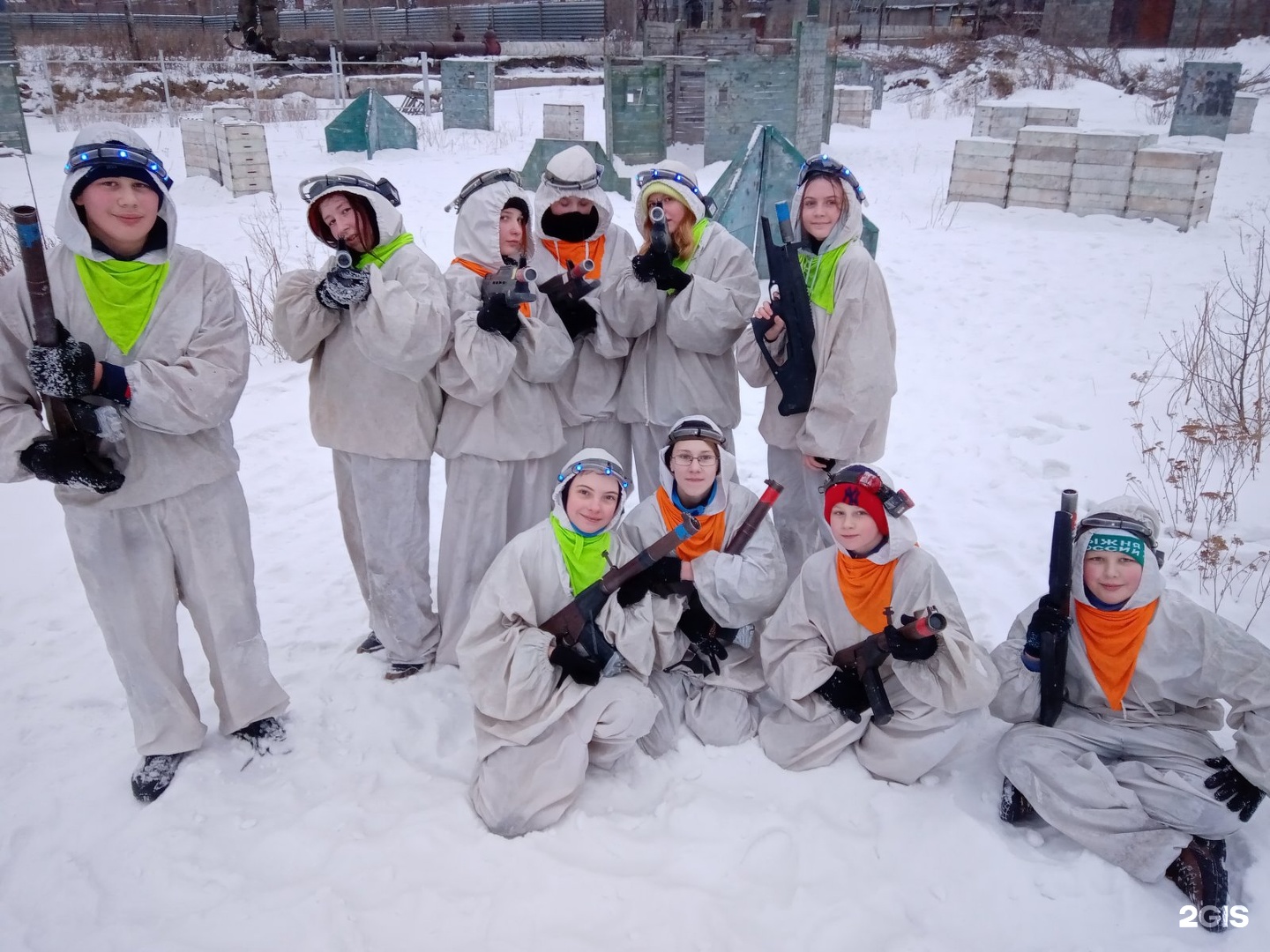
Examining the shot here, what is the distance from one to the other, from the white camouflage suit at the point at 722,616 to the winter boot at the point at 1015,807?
81 cm

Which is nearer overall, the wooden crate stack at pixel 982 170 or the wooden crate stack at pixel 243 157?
the wooden crate stack at pixel 982 170

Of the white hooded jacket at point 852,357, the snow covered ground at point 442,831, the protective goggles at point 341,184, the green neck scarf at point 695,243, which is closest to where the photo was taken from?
the snow covered ground at point 442,831

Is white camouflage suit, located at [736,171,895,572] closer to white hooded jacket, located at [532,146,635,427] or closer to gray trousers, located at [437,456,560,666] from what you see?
white hooded jacket, located at [532,146,635,427]

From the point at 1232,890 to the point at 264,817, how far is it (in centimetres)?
280

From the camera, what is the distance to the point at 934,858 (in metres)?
2.43

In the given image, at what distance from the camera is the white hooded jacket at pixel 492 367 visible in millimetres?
2762

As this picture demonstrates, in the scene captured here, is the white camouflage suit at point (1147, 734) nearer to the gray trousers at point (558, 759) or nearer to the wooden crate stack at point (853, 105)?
the gray trousers at point (558, 759)

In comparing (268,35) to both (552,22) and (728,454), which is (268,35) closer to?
(552,22)

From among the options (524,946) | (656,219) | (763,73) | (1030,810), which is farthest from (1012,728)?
(763,73)

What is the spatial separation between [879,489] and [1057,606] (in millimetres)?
605

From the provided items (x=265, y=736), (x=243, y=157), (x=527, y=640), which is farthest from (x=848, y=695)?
(x=243, y=157)

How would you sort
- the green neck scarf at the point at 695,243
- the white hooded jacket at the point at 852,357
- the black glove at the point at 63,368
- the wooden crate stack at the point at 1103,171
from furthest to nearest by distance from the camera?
the wooden crate stack at the point at 1103,171 < the green neck scarf at the point at 695,243 < the white hooded jacket at the point at 852,357 < the black glove at the point at 63,368

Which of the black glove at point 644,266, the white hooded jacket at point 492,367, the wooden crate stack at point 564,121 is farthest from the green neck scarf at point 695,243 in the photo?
the wooden crate stack at point 564,121

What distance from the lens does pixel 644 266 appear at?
2.93 meters
